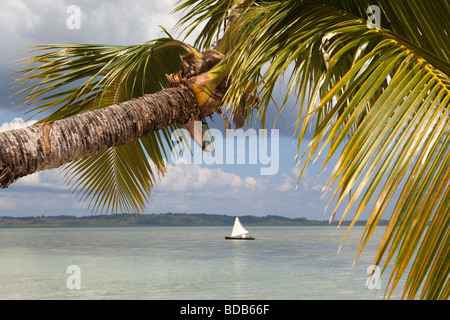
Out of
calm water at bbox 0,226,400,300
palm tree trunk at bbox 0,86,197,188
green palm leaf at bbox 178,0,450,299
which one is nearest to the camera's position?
green palm leaf at bbox 178,0,450,299

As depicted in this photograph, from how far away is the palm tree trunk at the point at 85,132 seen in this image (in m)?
3.05

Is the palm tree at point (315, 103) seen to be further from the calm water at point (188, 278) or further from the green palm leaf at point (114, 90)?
the calm water at point (188, 278)

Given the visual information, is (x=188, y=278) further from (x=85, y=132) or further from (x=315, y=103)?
(x=315, y=103)

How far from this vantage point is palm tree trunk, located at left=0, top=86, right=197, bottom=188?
305cm

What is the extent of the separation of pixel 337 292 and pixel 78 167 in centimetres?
2027

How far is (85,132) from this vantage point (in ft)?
11.3

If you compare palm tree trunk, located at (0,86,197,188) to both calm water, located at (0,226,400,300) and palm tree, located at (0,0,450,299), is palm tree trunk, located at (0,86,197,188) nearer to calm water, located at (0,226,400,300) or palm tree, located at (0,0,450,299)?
palm tree, located at (0,0,450,299)

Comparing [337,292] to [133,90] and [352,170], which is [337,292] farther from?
[352,170]

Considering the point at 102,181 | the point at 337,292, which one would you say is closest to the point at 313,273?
the point at 337,292

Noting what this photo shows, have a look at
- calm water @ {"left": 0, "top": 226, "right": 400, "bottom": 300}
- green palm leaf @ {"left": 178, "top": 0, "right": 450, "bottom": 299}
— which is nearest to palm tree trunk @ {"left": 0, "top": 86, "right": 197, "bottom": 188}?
green palm leaf @ {"left": 178, "top": 0, "right": 450, "bottom": 299}

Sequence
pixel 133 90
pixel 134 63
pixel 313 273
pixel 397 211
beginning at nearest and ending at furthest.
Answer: pixel 397 211, pixel 134 63, pixel 133 90, pixel 313 273

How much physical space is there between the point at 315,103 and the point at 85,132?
71.5 inches

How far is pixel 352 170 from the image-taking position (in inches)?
67.2

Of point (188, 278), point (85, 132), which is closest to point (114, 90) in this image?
point (85, 132)
